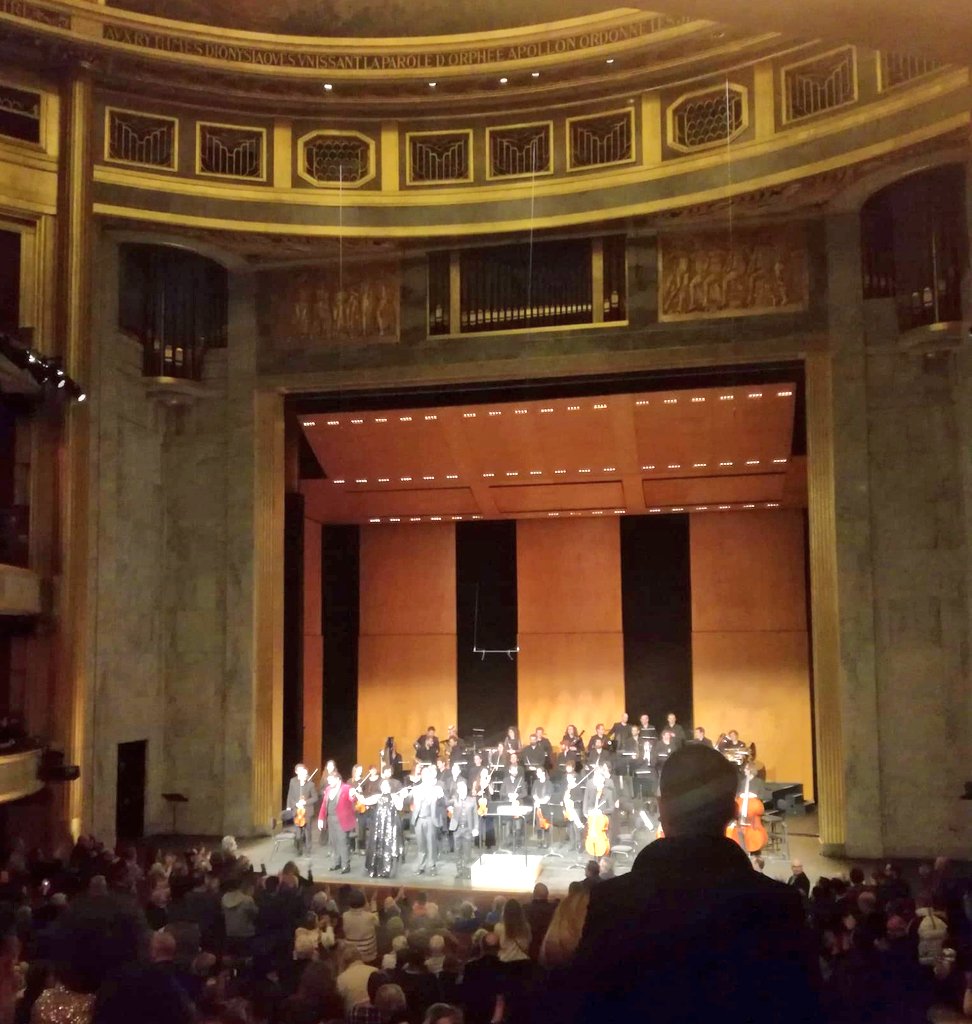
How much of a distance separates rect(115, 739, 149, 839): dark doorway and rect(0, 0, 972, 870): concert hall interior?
0.05 m

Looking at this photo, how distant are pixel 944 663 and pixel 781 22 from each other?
10762 millimetres

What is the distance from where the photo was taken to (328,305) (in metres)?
15.1

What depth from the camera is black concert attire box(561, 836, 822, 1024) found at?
1398 millimetres

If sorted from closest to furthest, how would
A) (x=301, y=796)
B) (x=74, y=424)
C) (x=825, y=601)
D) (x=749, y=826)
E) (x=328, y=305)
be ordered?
(x=749, y=826) < (x=301, y=796) < (x=74, y=424) < (x=825, y=601) < (x=328, y=305)

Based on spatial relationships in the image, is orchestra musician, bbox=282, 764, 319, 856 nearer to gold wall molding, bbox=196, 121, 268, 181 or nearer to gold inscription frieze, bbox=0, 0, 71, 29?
gold wall molding, bbox=196, 121, 268, 181

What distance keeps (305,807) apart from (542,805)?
290 cm

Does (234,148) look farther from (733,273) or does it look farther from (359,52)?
(733,273)

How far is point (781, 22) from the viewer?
3.52m

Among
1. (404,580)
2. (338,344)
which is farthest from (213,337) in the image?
(404,580)

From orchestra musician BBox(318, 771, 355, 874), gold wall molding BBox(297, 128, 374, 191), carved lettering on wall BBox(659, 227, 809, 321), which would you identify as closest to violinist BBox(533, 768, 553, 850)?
orchestra musician BBox(318, 771, 355, 874)

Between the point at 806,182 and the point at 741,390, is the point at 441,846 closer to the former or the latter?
the point at 741,390

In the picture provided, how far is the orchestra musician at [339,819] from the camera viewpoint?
12141mm

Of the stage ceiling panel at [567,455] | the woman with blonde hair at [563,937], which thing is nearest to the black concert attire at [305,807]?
the stage ceiling panel at [567,455]

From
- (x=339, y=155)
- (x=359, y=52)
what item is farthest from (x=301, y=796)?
(x=359, y=52)
